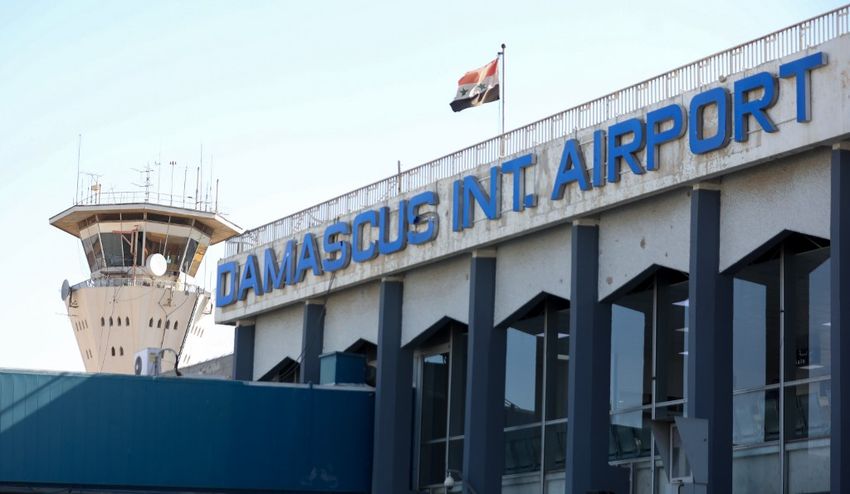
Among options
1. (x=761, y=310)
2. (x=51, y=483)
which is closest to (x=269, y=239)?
(x=51, y=483)

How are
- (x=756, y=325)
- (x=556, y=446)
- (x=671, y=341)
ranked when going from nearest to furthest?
(x=756, y=325)
(x=671, y=341)
(x=556, y=446)

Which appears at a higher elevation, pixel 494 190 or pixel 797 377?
pixel 494 190

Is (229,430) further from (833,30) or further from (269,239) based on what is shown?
(833,30)

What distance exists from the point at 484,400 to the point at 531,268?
3.34m

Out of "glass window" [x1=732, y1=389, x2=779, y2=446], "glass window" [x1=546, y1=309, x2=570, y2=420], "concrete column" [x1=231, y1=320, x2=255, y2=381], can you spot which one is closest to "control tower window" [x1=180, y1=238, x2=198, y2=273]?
"concrete column" [x1=231, y1=320, x2=255, y2=381]

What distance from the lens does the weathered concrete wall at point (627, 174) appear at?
2694cm

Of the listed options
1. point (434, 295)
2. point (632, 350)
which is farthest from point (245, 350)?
point (632, 350)

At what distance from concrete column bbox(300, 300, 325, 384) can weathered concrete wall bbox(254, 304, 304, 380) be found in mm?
668

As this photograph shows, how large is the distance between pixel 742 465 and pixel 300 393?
1378cm

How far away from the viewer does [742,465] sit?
30281 millimetres

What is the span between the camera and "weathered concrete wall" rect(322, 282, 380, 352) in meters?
41.3

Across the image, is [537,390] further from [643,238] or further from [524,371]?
[643,238]

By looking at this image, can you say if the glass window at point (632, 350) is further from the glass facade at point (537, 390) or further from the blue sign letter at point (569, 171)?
the blue sign letter at point (569, 171)

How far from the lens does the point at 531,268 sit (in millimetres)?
35219
